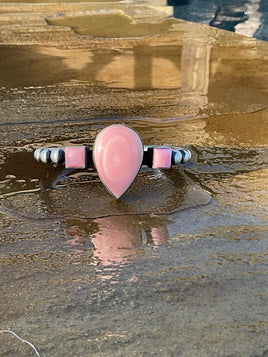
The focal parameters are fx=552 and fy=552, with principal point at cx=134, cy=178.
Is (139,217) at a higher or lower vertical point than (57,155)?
lower

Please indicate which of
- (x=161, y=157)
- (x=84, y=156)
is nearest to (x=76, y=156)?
(x=84, y=156)

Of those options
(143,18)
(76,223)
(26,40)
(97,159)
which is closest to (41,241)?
(76,223)

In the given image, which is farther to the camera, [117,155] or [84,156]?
[84,156]

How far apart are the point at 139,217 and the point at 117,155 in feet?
1.00

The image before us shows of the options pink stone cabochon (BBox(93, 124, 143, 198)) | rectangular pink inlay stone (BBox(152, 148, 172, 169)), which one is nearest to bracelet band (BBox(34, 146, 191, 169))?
rectangular pink inlay stone (BBox(152, 148, 172, 169))

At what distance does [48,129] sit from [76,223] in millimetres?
1303

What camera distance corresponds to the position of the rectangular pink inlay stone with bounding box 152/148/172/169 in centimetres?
268

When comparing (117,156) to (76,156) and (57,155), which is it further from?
(57,155)

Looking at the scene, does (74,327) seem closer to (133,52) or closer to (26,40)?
(133,52)

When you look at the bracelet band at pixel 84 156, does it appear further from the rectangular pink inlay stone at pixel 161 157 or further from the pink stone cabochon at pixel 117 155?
the pink stone cabochon at pixel 117 155

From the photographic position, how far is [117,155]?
2529mm

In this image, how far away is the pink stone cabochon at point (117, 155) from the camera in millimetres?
2527

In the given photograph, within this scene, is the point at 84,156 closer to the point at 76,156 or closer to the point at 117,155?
the point at 76,156

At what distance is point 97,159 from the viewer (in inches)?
101
